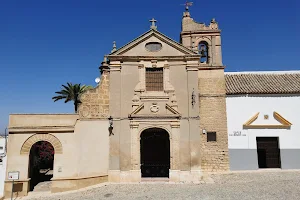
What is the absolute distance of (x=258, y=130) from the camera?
16094mm

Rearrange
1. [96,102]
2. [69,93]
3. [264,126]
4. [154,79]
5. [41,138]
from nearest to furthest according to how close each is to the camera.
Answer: [41,138], [96,102], [154,79], [264,126], [69,93]

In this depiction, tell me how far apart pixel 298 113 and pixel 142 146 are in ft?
33.5

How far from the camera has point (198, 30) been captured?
17984 millimetres

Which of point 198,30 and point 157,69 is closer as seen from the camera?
point 157,69

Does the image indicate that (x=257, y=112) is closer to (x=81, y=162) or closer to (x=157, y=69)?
(x=157, y=69)

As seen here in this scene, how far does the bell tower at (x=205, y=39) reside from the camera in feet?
57.3

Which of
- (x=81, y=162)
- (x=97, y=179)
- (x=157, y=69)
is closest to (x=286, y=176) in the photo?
(x=157, y=69)

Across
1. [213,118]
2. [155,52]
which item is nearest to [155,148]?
[213,118]

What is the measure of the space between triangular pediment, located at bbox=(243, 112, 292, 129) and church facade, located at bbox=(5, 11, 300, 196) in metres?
0.30

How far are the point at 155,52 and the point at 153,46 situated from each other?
417mm

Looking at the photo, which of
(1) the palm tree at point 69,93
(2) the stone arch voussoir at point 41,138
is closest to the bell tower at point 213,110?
(2) the stone arch voussoir at point 41,138

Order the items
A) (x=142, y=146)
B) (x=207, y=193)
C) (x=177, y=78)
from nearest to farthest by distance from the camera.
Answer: (x=207, y=193), (x=177, y=78), (x=142, y=146)

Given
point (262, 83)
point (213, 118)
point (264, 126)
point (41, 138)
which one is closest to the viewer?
point (41, 138)

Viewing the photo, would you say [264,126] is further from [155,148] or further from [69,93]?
[69,93]
